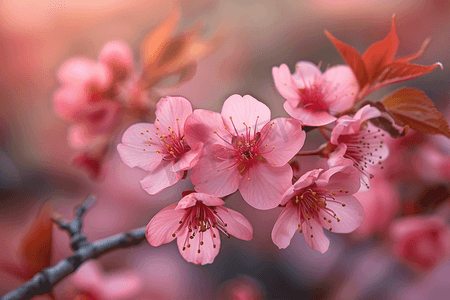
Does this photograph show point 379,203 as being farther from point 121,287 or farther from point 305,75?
point 121,287

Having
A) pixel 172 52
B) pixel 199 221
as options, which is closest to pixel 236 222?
pixel 199 221

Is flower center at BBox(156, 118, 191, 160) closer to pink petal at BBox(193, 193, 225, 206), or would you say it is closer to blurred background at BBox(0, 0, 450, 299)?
pink petal at BBox(193, 193, 225, 206)

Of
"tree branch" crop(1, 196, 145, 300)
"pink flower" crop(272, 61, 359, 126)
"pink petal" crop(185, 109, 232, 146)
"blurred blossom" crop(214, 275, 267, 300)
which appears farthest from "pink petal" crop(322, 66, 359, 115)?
"blurred blossom" crop(214, 275, 267, 300)

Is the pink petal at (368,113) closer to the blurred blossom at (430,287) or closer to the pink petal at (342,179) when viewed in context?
the pink petal at (342,179)

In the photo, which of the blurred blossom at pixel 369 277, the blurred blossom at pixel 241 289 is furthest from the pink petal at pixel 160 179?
the blurred blossom at pixel 369 277

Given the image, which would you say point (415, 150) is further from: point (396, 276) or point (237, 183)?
point (237, 183)
